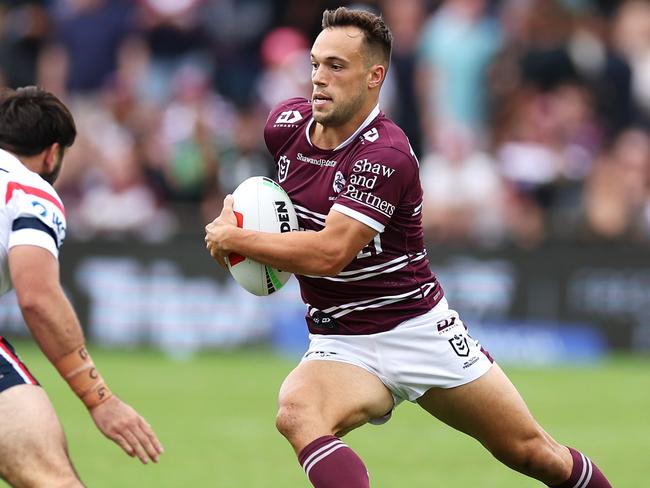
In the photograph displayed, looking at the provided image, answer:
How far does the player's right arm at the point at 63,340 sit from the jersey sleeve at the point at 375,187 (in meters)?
1.43

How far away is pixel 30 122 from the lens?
5883mm

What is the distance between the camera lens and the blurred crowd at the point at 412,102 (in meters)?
15.1

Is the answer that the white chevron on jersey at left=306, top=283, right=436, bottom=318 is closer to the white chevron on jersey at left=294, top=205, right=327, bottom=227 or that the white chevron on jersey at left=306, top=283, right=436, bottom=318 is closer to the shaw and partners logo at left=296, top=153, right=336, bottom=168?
the white chevron on jersey at left=294, top=205, right=327, bottom=227

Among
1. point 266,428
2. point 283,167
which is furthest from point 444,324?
point 266,428

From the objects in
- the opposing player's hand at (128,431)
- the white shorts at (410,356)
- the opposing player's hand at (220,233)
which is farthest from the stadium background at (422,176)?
the opposing player's hand at (128,431)

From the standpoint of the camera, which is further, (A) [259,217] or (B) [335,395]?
(A) [259,217]

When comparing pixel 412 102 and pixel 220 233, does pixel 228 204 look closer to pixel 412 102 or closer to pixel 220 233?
pixel 220 233

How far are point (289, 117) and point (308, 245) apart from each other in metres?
0.92

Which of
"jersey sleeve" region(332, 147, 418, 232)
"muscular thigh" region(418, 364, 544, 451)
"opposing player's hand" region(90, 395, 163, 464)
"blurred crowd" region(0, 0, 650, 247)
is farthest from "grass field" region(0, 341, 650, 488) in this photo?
"opposing player's hand" region(90, 395, 163, 464)

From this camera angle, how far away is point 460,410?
6.64 m

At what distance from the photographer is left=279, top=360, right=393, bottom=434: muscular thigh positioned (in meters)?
A: 6.27

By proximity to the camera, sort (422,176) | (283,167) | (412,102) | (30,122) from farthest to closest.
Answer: (412,102), (422,176), (283,167), (30,122)

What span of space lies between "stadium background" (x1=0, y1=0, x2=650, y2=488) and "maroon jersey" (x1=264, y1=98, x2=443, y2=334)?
222 inches

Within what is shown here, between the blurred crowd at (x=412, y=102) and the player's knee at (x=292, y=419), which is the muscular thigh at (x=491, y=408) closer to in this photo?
the player's knee at (x=292, y=419)
